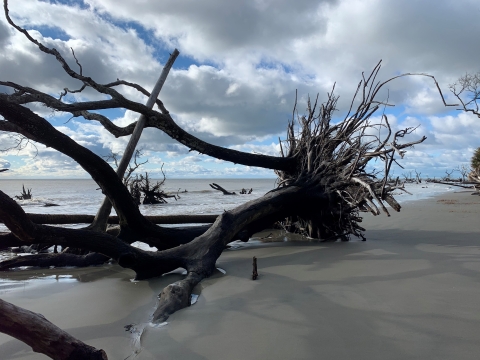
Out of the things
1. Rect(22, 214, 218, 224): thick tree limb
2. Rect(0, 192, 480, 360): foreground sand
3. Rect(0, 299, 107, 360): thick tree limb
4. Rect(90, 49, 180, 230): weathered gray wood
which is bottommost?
Rect(0, 192, 480, 360): foreground sand

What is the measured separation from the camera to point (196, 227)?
575cm

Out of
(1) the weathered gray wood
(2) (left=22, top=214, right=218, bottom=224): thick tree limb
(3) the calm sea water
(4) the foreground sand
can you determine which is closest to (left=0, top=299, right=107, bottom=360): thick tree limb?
(4) the foreground sand

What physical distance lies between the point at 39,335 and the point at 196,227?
4020 mm

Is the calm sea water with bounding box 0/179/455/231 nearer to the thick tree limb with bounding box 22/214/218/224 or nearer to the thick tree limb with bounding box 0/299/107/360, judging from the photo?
the thick tree limb with bounding box 22/214/218/224

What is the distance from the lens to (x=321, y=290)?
3.24 m

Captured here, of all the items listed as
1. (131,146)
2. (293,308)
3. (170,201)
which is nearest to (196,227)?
(131,146)

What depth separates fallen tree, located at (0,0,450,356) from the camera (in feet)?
12.0

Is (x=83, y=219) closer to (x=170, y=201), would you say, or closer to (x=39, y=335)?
(x=39, y=335)

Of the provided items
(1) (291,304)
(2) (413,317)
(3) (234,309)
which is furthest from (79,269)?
(2) (413,317)

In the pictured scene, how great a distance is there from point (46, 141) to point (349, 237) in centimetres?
529

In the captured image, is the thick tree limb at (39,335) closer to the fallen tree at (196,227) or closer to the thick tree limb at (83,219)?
the fallen tree at (196,227)

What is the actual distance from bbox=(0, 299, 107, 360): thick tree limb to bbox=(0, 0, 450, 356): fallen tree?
92 centimetres

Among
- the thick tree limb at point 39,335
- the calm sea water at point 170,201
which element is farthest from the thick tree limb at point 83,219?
the calm sea water at point 170,201

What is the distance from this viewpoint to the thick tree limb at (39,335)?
1688 millimetres
